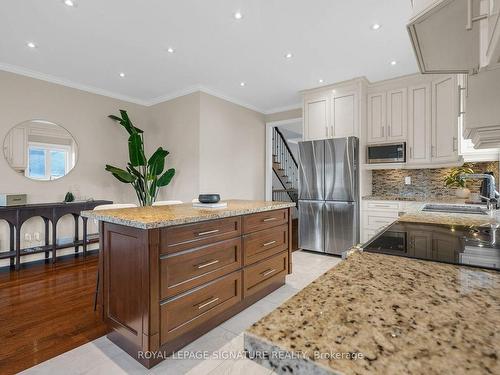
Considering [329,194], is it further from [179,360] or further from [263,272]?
[179,360]

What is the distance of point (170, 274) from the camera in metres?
1.66

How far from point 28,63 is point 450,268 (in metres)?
4.91

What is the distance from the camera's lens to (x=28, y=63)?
11.4 ft

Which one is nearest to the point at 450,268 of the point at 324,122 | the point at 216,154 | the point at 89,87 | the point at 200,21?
the point at 200,21

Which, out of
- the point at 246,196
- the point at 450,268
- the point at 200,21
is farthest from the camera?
the point at 246,196

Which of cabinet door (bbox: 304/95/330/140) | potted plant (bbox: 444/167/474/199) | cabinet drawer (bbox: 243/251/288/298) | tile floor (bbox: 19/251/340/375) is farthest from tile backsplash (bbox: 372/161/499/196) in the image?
tile floor (bbox: 19/251/340/375)

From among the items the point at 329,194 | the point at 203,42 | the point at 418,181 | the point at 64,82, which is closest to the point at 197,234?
the point at 203,42

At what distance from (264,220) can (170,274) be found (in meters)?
1.09

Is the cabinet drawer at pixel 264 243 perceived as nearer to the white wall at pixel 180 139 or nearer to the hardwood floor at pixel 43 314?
Result: the hardwood floor at pixel 43 314

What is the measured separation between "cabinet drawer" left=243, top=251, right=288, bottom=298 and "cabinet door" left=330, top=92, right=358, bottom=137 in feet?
7.74

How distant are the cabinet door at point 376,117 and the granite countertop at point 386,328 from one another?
382 centimetres

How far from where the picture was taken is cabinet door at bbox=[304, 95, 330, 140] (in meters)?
4.31

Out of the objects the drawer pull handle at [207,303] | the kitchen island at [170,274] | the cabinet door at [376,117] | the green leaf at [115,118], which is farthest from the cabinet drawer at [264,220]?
the green leaf at [115,118]

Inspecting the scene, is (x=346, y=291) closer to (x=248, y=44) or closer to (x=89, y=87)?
(x=248, y=44)
